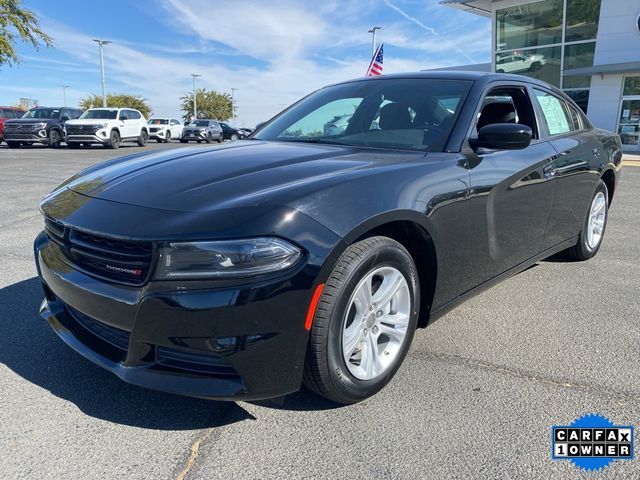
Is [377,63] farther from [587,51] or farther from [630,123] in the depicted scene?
[630,123]

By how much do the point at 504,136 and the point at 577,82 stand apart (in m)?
21.9

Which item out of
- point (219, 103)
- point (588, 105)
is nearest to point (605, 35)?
point (588, 105)

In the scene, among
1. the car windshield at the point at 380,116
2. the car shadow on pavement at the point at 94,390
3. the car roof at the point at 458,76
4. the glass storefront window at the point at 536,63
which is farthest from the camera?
the glass storefront window at the point at 536,63

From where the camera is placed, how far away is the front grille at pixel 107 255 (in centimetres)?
186

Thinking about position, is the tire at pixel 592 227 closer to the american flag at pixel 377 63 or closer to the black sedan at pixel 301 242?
the black sedan at pixel 301 242

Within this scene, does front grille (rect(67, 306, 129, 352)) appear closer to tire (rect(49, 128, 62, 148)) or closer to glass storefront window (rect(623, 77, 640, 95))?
tire (rect(49, 128, 62, 148))

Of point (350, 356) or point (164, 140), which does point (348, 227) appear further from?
point (164, 140)

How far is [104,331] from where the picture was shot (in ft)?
6.97

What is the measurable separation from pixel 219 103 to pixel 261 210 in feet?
247

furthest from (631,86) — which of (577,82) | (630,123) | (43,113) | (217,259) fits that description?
(43,113)

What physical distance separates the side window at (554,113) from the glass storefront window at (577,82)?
64.6 feet

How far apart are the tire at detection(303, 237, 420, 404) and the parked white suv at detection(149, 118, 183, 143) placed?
30.2 meters

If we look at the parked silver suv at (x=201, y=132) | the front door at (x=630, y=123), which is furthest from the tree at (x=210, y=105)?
the front door at (x=630, y=123)

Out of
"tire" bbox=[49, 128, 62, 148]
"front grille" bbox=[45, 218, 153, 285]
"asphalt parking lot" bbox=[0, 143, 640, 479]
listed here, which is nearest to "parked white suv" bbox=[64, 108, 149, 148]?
"tire" bbox=[49, 128, 62, 148]
